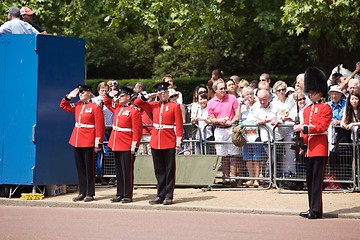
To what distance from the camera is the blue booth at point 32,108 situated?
1853cm

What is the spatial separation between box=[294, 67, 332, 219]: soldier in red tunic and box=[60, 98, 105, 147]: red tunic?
375 cm

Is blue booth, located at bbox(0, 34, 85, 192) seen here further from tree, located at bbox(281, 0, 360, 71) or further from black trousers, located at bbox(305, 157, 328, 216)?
tree, located at bbox(281, 0, 360, 71)

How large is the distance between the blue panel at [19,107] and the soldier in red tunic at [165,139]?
2.02 meters

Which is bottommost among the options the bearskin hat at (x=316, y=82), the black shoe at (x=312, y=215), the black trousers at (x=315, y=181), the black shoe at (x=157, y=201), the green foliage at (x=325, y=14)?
the black shoe at (x=312, y=215)

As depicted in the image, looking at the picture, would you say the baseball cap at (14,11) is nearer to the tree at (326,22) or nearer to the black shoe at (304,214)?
the black shoe at (304,214)

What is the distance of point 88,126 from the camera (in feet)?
59.6

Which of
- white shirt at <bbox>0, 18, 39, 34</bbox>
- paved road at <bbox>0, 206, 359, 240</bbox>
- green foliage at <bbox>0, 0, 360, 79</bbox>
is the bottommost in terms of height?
paved road at <bbox>0, 206, 359, 240</bbox>

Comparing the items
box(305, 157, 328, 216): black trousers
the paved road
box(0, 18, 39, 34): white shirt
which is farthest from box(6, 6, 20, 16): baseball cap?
box(305, 157, 328, 216): black trousers

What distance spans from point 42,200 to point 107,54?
27699 mm

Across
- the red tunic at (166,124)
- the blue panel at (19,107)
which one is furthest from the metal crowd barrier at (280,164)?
the blue panel at (19,107)

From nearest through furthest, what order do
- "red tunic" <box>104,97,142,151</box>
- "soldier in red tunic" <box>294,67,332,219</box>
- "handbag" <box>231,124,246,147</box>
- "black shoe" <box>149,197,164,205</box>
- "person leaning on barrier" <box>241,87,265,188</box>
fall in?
"soldier in red tunic" <box>294,67,332,219</box> < "black shoe" <box>149,197,164,205</box> < "red tunic" <box>104,97,142,151</box> < "handbag" <box>231,124,246,147</box> < "person leaning on barrier" <box>241,87,265,188</box>

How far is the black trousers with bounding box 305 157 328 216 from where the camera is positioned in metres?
15.7

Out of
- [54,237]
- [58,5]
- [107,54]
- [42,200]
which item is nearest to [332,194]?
[42,200]

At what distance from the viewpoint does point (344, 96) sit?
18719mm
